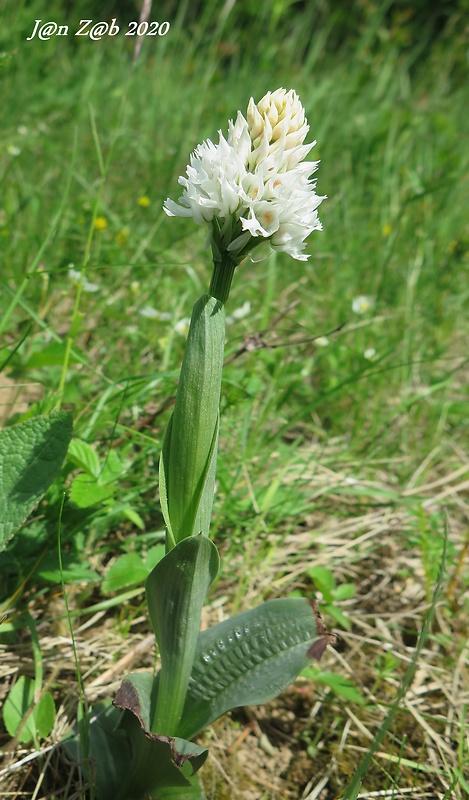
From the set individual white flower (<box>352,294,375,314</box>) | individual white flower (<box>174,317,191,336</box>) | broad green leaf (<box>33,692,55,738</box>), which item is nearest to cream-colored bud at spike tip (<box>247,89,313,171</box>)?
broad green leaf (<box>33,692,55,738</box>)

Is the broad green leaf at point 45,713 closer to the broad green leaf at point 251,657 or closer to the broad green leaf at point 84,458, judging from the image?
the broad green leaf at point 251,657

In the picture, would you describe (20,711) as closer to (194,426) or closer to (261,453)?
(194,426)

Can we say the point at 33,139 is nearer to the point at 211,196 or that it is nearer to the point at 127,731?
the point at 211,196

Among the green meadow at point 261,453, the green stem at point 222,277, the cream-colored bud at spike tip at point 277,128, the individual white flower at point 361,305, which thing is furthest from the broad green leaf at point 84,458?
the individual white flower at point 361,305

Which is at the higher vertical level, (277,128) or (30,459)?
(277,128)

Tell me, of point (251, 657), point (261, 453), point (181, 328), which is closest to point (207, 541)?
point (251, 657)

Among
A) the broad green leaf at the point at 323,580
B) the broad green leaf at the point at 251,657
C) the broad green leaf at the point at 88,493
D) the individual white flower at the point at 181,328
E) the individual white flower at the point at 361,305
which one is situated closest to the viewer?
the broad green leaf at the point at 251,657

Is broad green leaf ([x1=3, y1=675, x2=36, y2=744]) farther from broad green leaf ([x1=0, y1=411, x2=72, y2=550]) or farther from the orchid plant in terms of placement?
broad green leaf ([x1=0, y1=411, x2=72, y2=550])

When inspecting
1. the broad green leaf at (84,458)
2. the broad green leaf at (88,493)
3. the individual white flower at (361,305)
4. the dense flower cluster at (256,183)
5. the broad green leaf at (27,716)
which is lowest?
the broad green leaf at (27,716)

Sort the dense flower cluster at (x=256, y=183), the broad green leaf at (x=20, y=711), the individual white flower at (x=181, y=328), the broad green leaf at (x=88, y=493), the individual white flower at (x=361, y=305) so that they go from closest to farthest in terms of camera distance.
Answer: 1. the dense flower cluster at (x=256, y=183)
2. the broad green leaf at (x=20, y=711)
3. the broad green leaf at (x=88, y=493)
4. the individual white flower at (x=181, y=328)
5. the individual white flower at (x=361, y=305)
